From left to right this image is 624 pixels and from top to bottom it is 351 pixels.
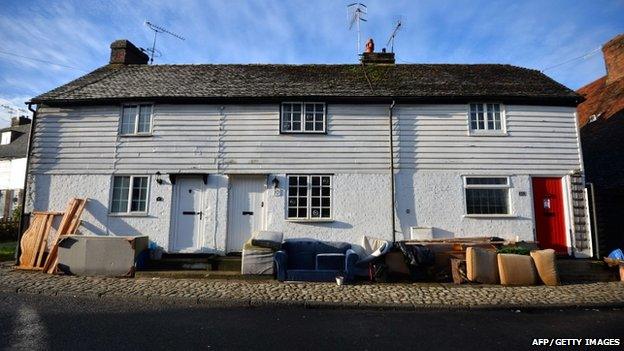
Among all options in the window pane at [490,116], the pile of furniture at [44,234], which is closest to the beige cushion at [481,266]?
the window pane at [490,116]

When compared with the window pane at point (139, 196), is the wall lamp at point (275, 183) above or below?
above

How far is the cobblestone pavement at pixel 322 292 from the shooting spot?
6957 mm

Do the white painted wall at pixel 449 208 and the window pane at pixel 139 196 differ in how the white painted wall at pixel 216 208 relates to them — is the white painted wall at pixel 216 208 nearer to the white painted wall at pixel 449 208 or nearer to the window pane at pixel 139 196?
the window pane at pixel 139 196

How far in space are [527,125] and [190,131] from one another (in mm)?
10703

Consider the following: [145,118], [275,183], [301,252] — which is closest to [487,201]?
[301,252]

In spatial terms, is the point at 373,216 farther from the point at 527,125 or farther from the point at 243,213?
the point at 527,125

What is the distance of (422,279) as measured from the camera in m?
8.92

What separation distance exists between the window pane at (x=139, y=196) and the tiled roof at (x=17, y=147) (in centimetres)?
1664

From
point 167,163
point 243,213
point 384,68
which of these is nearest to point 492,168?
point 384,68

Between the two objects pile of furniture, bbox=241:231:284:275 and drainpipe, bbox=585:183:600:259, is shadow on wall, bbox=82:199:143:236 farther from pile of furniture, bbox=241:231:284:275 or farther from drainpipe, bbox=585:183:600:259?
drainpipe, bbox=585:183:600:259

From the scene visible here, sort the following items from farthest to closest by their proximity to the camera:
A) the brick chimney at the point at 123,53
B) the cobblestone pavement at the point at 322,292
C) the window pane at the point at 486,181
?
the brick chimney at the point at 123,53 → the window pane at the point at 486,181 → the cobblestone pavement at the point at 322,292

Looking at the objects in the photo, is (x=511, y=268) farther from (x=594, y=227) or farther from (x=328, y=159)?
(x=328, y=159)

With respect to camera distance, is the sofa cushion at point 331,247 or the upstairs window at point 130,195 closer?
the sofa cushion at point 331,247

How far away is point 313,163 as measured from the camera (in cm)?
1085
